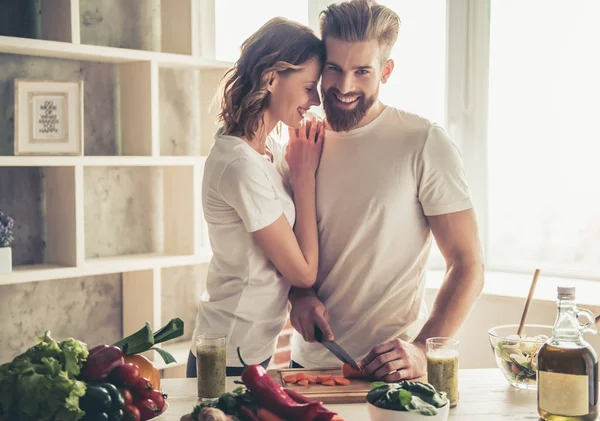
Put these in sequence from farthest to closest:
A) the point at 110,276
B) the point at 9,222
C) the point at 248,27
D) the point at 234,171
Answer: the point at 248,27, the point at 110,276, the point at 9,222, the point at 234,171

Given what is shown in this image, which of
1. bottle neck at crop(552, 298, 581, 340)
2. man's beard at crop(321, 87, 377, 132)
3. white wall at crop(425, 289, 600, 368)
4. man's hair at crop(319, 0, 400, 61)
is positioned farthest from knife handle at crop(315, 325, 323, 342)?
white wall at crop(425, 289, 600, 368)

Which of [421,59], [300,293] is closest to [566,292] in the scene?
[300,293]

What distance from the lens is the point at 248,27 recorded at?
3.59m

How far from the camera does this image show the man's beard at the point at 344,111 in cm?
218

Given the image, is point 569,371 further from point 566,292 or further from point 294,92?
point 294,92

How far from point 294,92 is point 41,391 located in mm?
1114

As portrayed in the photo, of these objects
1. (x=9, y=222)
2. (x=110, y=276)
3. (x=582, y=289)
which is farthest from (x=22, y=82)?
(x=582, y=289)

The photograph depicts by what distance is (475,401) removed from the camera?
1.74 meters

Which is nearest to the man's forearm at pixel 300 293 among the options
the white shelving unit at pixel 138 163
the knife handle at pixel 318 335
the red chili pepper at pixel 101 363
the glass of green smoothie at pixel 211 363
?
the knife handle at pixel 318 335

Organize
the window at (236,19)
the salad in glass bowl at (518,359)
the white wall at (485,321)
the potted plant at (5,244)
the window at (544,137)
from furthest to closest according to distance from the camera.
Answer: the window at (236,19), the window at (544,137), the white wall at (485,321), the potted plant at (5,244), the salad in glass bowl at (518,359)

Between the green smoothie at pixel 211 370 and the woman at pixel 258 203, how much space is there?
33cm

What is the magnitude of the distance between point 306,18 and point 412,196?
185 cm

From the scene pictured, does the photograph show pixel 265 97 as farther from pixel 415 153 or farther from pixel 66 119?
pixel 66 119

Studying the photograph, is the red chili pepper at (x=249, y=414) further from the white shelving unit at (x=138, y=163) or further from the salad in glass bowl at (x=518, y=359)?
the white shelving unit at (x=138, y=163)
